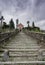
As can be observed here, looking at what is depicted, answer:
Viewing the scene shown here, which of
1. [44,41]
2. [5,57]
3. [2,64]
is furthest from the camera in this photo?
[44,41]

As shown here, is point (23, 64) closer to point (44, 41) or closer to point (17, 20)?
point (44, 41)

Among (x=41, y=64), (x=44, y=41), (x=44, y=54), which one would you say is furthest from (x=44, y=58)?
(x=44, y=41)

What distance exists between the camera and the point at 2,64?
2406mm

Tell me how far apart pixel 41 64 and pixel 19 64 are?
17.1 inches

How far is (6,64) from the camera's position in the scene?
243 cm

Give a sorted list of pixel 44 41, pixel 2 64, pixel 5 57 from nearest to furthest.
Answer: pixel 2 64 → pixel 5 57 → pixel 44 41

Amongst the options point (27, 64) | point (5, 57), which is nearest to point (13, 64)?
point (27, 64)

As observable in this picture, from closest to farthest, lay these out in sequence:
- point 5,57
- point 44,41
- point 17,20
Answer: point 5,57, point 44,41, point 17,20

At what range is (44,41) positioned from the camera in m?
7.89

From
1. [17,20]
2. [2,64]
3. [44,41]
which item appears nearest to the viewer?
[2,64]

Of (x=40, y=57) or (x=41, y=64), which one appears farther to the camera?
(x=40, y=57)

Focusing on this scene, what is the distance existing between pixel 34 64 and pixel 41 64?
0.45ft

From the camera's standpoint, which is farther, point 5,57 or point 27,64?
point 5,57

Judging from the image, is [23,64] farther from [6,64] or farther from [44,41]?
[44,41]
